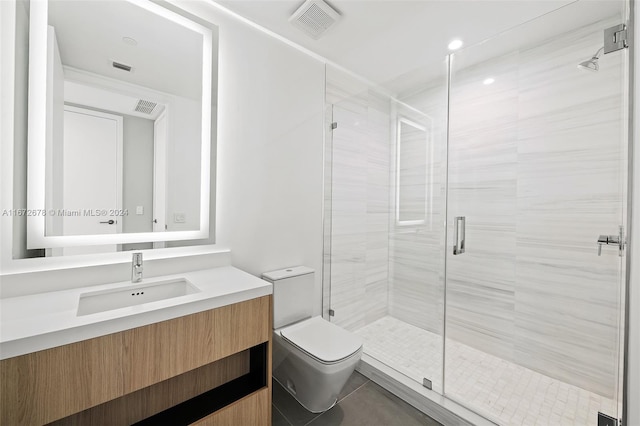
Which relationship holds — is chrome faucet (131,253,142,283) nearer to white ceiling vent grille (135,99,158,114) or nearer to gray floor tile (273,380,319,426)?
white ceiling vent grille (135,99,158,114)

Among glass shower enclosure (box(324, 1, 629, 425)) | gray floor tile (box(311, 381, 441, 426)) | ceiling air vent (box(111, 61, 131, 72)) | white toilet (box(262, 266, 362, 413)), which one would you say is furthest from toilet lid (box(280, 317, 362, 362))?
ceiling air vent (box(111, 61, 131, 72))

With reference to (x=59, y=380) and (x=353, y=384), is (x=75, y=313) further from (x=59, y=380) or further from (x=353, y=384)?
(x=353, y=384)

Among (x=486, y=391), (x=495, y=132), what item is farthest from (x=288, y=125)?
(x=486, y=391)

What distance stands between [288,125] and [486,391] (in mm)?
2230

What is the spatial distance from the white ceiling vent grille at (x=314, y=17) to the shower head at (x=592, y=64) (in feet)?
4.68

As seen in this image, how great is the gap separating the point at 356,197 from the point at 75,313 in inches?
76.3

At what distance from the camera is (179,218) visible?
5.29ft

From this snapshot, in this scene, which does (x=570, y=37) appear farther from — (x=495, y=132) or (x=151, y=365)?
(x=151, y=365)

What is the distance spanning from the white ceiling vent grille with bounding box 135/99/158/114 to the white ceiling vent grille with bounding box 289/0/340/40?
1.01 m

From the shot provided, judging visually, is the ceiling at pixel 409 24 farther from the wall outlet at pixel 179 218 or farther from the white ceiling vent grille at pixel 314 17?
the wall outlet at pixel 179 218

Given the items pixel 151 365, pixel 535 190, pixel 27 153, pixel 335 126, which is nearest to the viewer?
pixel 151 365

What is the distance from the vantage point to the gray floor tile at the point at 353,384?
181 cm

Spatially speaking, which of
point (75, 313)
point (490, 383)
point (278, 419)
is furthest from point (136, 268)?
point (490, 383)

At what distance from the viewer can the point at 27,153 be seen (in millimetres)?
1199
